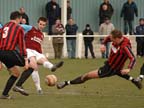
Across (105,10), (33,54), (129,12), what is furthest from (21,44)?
(129,12)

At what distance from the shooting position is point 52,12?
31094 mm

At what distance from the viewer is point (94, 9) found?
33969mm

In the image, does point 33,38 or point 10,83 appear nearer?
point 10,83

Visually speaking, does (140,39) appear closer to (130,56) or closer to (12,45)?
(130,56)

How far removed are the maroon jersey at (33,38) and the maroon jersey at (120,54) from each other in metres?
1.54

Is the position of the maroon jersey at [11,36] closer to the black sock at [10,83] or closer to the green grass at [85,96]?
the black sock at [10,83]

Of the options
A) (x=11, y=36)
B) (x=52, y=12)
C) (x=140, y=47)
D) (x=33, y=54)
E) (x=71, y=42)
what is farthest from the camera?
(x=52, y=12)

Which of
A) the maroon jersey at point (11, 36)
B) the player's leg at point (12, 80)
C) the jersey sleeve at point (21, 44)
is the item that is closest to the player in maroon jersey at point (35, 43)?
the player's leg at point (12, 80)

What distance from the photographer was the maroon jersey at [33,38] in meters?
15.8

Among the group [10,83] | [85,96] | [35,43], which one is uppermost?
[35,43]

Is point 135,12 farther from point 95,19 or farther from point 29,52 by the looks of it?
point 29,52

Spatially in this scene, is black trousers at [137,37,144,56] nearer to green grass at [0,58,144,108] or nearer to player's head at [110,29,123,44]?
green grass at [0,58,144,108]

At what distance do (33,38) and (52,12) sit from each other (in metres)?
15.4

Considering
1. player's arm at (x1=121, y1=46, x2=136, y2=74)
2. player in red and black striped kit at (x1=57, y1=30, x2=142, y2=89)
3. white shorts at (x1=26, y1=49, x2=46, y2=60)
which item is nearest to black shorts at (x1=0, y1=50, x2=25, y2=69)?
white shorts at (x1=26, y1=49, x2=46, y2=60)
